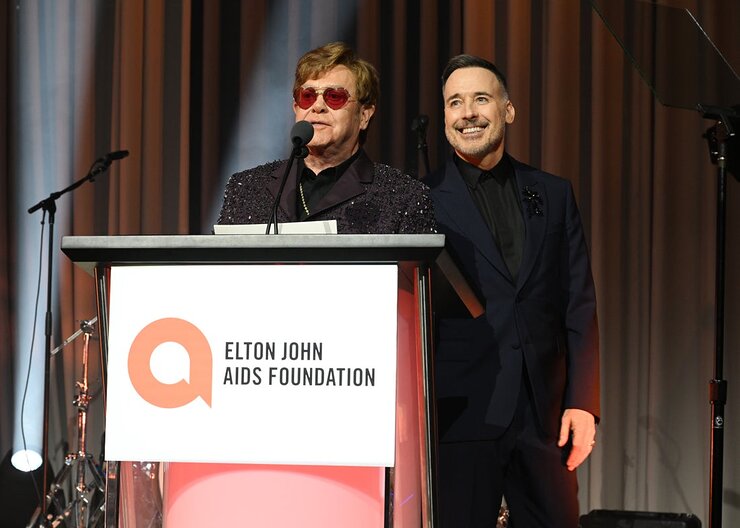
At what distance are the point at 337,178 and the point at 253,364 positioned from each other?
117 cm

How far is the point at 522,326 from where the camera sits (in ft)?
8.64

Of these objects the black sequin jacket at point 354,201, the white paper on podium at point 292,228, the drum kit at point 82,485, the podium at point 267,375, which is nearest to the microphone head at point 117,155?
the drum kit at point 82,485

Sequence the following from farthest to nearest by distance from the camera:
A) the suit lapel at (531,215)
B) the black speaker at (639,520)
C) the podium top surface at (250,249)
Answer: the black speaker at (639,520) < the suit lapel at (531,215) < the podium top surface at (250,249)

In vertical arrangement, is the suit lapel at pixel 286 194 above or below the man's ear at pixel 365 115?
below

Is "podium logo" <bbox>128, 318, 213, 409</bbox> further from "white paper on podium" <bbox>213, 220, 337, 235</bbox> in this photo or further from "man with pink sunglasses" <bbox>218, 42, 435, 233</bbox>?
"man with pink sunglasses" <bbox>218, 42, 435, 233</bbox>

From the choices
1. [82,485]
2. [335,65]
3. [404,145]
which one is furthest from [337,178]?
[82,485]

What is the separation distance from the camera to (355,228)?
7.41 feet

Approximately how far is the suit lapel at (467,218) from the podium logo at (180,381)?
140cm

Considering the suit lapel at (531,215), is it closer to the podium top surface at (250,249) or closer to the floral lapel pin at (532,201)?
the floral lapel pin at (532,201)

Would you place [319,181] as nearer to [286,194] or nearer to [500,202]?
[286,194]

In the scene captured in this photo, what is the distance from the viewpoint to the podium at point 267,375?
136cm

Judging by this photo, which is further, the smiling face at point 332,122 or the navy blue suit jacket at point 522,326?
the navy blue suit jacket at point 522,326

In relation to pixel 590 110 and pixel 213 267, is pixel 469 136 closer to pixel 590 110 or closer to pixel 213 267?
pixel 213 267

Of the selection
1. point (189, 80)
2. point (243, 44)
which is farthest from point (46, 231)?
point (243, 44)
